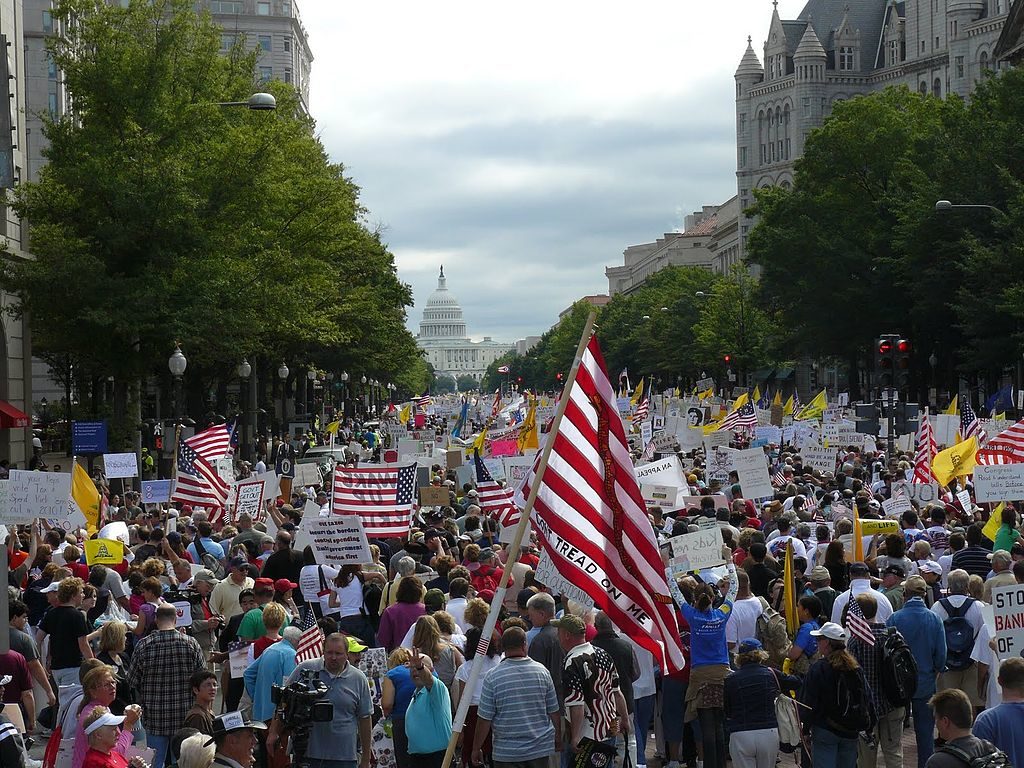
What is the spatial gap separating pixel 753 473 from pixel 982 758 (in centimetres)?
1370

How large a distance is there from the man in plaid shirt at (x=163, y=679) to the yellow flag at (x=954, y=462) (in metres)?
14.6

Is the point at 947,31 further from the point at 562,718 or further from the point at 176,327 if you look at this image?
the point at 562,718

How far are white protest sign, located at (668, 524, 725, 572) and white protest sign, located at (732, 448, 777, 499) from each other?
756 cm

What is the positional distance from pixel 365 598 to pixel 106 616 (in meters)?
2.34

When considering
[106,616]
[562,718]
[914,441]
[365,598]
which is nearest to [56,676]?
[106,616]

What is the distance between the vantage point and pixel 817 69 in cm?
14488

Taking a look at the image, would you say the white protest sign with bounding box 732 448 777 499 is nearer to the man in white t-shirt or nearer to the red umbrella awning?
the man in white t-shirt

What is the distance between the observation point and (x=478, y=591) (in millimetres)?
14695

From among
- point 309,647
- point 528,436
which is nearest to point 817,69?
point 528,436

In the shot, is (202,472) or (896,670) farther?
(202,472)

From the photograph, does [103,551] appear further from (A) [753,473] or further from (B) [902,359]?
(B) [902,359]

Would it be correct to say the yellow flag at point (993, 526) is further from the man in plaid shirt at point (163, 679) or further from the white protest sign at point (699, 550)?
the man in plaid shirt at point (163, 679)

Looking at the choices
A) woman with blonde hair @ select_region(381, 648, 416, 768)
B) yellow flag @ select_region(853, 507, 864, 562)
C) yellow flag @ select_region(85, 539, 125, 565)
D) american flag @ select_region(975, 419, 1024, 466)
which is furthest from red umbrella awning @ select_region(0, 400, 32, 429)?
woman with blonde hair @ select_region(381, 648, 416, 768)

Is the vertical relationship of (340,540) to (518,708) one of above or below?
above
